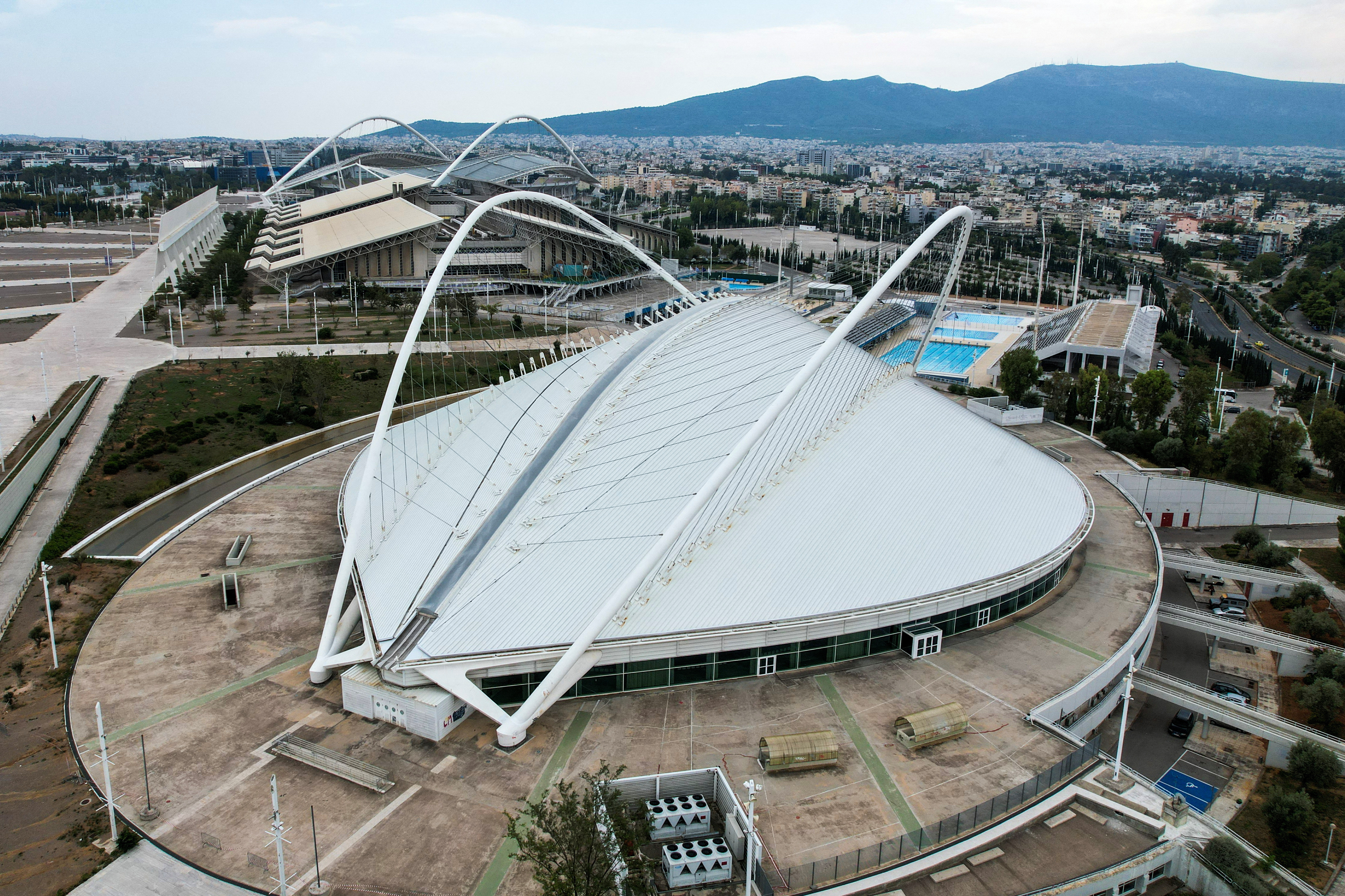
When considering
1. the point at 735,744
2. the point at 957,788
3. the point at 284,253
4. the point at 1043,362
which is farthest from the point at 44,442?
the point at 1043,362

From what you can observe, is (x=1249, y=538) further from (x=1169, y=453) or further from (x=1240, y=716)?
(x=1240, y=716)

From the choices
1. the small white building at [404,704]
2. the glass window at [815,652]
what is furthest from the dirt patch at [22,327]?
the glass window at [815,652]

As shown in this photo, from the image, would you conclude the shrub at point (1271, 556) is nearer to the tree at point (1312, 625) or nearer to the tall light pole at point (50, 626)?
the tree at point (1312, 625)

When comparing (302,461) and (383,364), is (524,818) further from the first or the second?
(383,364)

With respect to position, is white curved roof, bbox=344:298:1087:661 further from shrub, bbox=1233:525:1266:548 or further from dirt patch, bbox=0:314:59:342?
dirt patch, bbox=0:314:59:342

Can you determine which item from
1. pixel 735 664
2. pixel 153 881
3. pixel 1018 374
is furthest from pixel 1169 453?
pixel 153 881
